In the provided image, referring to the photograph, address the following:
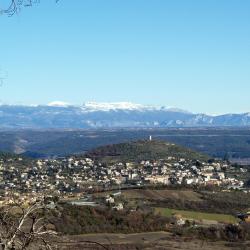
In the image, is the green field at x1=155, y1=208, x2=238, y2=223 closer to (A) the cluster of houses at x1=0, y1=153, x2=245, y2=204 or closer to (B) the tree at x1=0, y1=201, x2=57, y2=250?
(A) the cluster of houses at x1=0, y1=153, x2=245, y2=204

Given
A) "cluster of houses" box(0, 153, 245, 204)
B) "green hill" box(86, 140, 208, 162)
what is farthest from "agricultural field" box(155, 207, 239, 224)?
"green hill" box(86, 140, 208, 162)

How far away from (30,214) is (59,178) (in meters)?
80.4

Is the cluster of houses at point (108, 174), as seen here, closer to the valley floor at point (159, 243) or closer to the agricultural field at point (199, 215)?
the agricultural field at point (199, 215)

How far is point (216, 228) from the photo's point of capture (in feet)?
156

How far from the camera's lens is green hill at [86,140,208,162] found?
113 metres

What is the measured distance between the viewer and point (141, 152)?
4754 inches

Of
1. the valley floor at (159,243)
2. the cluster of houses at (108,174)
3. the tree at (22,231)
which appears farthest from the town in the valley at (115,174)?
the tree at (22,231)

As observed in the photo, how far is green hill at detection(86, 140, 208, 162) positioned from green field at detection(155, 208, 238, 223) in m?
53.4

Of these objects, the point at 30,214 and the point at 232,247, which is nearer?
the point at 30,214

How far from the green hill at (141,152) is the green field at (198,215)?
5342 cm

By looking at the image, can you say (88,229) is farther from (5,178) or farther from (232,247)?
(5,178)

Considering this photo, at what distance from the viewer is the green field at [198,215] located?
174 feet

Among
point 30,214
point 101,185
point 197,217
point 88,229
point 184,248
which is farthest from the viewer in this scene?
point 101,185

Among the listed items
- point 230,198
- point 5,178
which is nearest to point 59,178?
point 5,178
